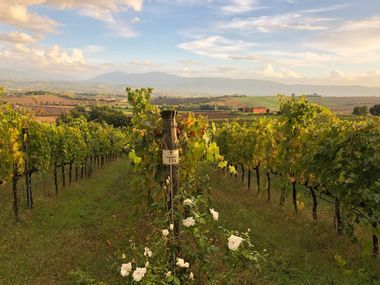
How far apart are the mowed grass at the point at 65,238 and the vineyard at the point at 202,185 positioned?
19 cm

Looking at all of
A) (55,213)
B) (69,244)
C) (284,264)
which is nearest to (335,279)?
(284,264)

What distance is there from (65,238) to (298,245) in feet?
26.7

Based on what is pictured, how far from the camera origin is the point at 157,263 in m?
4.71

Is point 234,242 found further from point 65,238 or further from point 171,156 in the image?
point 65,238

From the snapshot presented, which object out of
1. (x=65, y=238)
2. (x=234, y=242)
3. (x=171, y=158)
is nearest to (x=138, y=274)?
(x=234, y=242)

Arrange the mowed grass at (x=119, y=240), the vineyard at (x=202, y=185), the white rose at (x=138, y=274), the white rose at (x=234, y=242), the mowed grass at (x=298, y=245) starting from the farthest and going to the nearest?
the mowed grass at (x=119, y=240) < the mowed grass at (x=298, y=245) < the vineyard at (x=202, y=185) < the white rose at (x=234, y=242) < the white rose at (x=138, y=274)

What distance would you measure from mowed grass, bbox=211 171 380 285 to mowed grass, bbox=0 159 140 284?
421cm

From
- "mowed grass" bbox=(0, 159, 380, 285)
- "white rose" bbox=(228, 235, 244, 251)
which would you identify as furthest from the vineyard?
"mowed grass" bbox=(0, 159, 380, 285)

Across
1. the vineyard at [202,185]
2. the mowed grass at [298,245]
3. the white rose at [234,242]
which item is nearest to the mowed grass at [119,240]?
the mowed grass at [298,245]

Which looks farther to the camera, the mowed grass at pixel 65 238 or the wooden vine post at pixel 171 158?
the mowed grass at pixel 65 238

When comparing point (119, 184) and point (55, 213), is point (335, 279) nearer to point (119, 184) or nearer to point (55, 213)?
point (55, 213)

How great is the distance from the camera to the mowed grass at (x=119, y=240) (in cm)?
927

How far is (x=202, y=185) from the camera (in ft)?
19.7

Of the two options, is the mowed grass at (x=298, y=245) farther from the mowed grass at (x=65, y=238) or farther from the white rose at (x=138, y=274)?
the mowed grass at (x=65, y=238)
